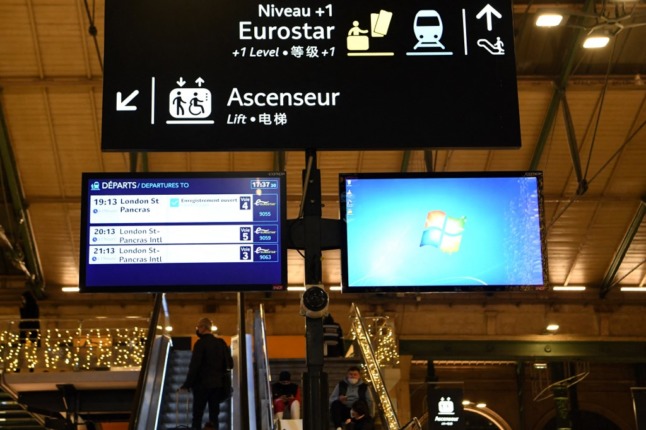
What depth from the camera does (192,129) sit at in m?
7.20

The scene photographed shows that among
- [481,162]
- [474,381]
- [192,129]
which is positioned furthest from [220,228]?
[474,381]

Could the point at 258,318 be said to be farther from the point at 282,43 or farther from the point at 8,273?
the point at 8,273

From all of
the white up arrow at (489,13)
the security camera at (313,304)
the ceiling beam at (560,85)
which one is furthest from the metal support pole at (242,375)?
the ceiling beam at (560,85)

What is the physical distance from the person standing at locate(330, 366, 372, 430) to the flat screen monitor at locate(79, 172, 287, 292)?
681 cm

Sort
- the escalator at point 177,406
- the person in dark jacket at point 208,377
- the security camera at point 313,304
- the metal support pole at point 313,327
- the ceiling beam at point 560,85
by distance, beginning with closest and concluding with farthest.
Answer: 1. the metal support pole at point 313,327
2. the security camera at point 313,304
3. the person in dark jacket at point 208,377
4. the escalator at point 177,406
5. the ceiling beam at point 560,85

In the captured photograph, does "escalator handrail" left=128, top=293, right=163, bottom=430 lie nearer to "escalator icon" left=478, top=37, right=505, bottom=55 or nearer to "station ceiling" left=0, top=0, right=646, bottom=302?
"escalator icon" left=478, top=37, right=505, bottom=55

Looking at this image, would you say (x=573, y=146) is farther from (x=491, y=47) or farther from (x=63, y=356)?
(x=491, y=47)

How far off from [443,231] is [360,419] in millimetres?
6181

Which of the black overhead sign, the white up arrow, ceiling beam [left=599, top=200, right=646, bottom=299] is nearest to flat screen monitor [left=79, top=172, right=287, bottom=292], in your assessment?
the black overhead sign

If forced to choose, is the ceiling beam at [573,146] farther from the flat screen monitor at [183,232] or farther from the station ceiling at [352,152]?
the flat screen monitor at [183,232]

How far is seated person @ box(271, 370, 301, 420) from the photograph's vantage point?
1402 cm

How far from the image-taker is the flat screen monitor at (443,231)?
7.27 metres

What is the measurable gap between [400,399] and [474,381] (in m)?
8.67

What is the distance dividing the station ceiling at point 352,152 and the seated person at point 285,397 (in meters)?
9.01
